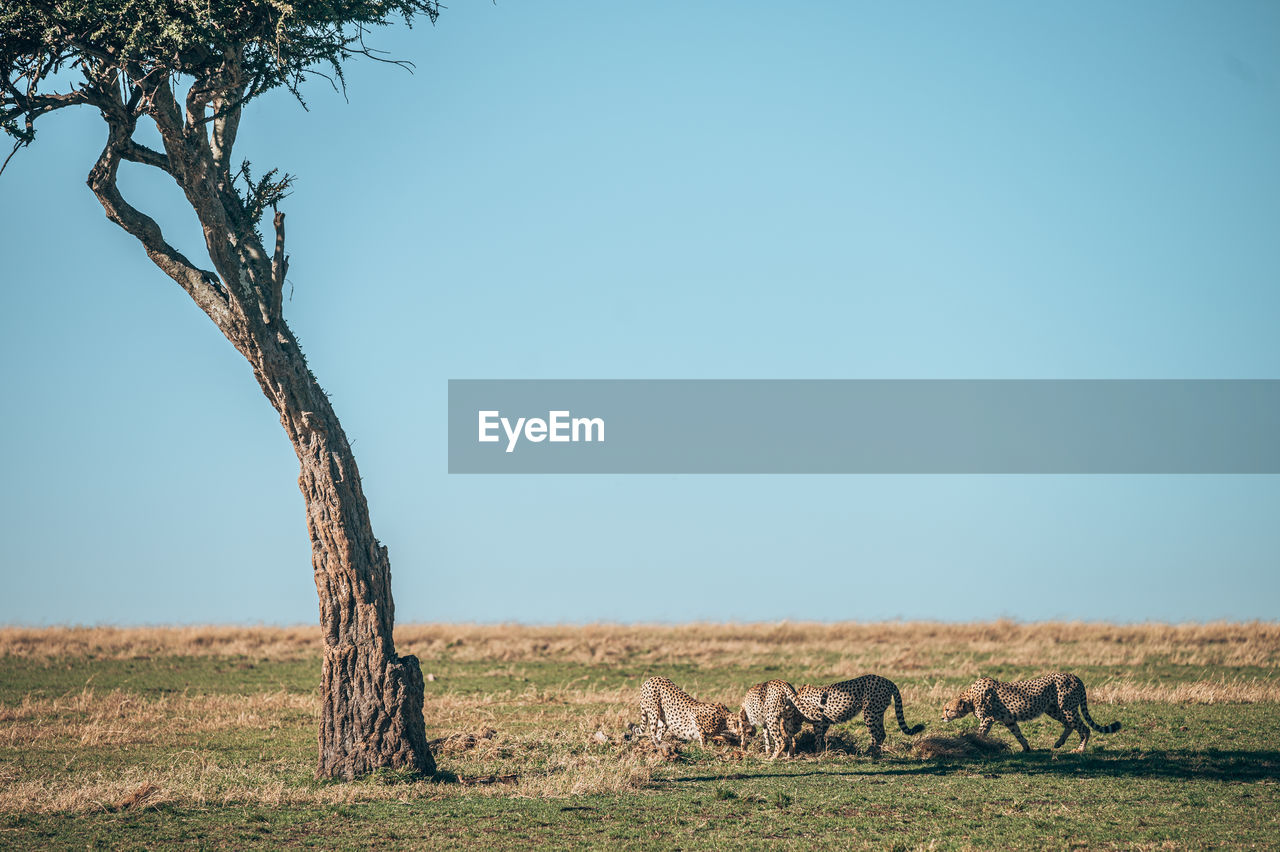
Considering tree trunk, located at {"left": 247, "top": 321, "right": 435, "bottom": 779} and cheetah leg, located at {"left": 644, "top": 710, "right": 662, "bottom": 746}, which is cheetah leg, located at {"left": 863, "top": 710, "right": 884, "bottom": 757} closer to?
cheetah leg, located at {"left": 644, "top": 710, "right": 662, "bottom": 746}

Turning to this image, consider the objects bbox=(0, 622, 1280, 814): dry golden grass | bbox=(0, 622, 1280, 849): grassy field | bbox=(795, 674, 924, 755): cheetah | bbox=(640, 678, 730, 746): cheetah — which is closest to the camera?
bbox=(0, 622, 1280, 849): grassy field

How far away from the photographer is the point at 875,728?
16.0 m

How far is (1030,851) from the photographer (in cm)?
1034

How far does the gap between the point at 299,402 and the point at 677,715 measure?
7842 millimetres

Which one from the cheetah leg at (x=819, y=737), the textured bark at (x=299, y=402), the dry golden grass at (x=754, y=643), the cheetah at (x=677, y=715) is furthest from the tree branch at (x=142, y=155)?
the dry golden grass at (x=754, y=643)

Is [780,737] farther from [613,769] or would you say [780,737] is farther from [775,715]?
[613,769]

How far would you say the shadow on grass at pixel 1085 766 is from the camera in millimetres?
14430

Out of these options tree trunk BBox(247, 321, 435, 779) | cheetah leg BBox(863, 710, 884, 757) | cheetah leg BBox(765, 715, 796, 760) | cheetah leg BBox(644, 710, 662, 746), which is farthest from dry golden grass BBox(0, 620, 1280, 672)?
tree trunk BBox(247, 321, 435, 779)

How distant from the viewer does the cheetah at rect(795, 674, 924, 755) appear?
15.8 meters

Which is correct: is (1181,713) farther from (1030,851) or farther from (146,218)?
(146,218)

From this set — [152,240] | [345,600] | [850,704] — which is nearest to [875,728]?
[850,704]

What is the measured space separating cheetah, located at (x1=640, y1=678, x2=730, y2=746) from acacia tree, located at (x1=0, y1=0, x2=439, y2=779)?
4.08 metres

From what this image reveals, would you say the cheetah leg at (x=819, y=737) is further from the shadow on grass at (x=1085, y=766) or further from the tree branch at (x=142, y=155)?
the tree branch at (x=142, y=155)

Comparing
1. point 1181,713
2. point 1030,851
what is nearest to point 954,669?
point 1181,713
